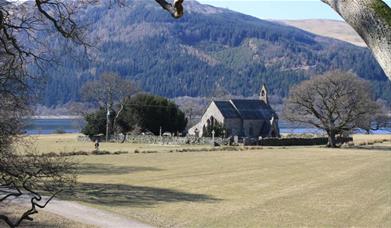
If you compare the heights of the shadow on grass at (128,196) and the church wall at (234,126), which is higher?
the church wall at (234,126)

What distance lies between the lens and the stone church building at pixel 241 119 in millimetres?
105562

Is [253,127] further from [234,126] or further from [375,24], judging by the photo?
[375,24]

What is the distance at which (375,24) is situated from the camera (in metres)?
3.28

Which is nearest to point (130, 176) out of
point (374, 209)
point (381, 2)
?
point (374, 209)

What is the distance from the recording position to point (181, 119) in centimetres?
10631

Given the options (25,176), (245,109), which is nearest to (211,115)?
(245,109)

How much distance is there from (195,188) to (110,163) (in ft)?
65.8

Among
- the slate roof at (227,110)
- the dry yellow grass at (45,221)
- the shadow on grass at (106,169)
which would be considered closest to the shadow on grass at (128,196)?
the dry yellow grass at (45,221)

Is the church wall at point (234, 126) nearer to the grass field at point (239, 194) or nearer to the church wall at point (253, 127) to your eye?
the church wall at point (253, 127)

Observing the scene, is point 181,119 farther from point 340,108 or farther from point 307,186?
point 307,186

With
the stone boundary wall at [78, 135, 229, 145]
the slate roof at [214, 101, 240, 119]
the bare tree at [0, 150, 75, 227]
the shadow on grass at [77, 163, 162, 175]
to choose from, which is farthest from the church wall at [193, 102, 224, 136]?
the bare tree at [0, 150, 75, 227]

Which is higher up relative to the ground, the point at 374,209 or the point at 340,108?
the point at 340,108

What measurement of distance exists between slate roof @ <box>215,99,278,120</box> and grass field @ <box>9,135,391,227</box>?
58831 mm

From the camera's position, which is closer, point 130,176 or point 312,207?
point 312,207
